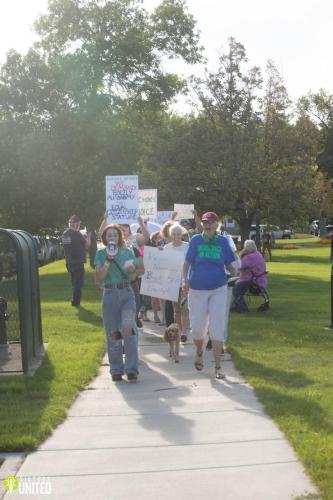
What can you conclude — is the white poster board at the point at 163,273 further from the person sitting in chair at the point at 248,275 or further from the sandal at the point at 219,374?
the person sitting in chair at the point at 248,275

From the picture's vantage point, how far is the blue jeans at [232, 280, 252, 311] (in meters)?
14.1

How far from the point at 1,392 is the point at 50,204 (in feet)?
68.4

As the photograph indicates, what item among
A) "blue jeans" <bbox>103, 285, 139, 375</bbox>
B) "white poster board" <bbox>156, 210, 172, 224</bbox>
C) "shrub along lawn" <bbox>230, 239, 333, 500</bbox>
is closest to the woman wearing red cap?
"shrub along lawn" <bbox>230, 239, 333, 500</bbox>

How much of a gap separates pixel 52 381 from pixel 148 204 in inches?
309

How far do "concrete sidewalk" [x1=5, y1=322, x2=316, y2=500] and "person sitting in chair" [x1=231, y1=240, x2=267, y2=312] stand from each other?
251 inches

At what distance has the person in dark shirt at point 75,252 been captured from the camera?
49.1 feet

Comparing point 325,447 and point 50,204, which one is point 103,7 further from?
point 325,447

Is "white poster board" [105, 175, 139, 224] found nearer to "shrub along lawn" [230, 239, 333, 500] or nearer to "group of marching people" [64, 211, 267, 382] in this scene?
"shrub along lawn" [230, 239, 333, 500]

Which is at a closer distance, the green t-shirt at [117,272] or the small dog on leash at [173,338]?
the green t-shirt at [117,272]
